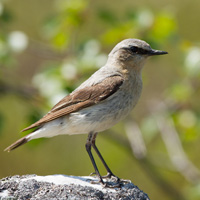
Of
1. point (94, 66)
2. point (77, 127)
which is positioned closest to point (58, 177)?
point (77, 127)

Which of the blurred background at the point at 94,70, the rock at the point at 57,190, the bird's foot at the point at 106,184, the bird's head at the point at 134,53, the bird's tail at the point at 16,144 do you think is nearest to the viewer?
the rock at the point at 57,190

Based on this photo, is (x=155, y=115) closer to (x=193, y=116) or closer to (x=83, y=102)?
(x=193, y=116)

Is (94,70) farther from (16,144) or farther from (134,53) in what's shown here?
(16,144)

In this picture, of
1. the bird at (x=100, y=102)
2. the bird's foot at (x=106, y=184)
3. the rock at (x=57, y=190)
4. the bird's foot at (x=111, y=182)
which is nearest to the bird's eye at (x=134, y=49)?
the bird at (x=100, y=102)

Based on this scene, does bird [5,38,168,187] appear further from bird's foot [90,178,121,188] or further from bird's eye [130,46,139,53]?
bird's foot [90,178,121,188]

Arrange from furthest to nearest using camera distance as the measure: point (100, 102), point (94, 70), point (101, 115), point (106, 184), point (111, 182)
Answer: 1. point (94, 70)
2. point (100, 102)
3. point (101, 115)
4. point (111, 182)
5. point (106, 184)

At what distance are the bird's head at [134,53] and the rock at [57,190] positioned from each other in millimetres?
1861

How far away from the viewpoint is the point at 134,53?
236 inches

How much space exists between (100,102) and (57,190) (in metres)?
1.61

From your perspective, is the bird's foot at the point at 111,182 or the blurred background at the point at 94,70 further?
the blurred background at the point at 94,70

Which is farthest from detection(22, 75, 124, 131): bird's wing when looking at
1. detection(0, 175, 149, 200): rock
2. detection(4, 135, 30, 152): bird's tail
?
detection(0, 175, 149, 200): rock

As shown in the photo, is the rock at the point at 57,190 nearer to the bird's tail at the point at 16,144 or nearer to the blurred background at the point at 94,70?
the bird's tail at the point at 16,144

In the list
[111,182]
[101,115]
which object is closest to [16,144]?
[101,115]

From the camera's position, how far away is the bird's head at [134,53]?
19.6ft
